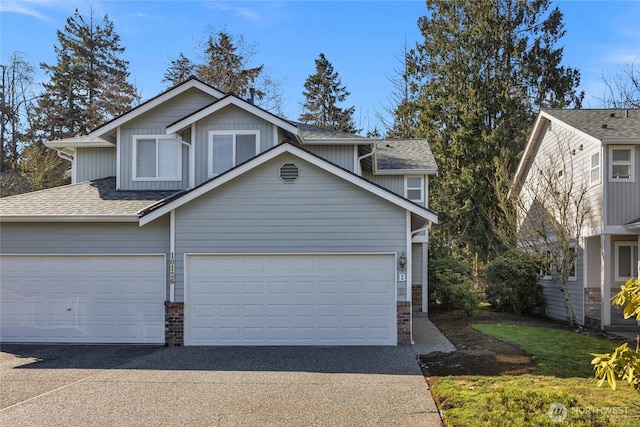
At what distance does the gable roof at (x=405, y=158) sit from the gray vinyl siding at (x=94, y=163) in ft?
28.1

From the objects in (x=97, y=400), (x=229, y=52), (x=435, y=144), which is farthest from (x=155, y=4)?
(x=229, y=52)

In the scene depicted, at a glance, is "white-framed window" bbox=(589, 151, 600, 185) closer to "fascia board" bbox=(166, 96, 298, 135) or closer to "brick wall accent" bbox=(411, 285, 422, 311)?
"brick wall accent" bbox=(411, 285, 422, 311)

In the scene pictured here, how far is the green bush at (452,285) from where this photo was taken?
16750mm

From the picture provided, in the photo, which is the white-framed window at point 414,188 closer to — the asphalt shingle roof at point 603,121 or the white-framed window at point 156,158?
the asphalt shingle roof at point 603,121

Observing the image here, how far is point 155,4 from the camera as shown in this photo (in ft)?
45.5

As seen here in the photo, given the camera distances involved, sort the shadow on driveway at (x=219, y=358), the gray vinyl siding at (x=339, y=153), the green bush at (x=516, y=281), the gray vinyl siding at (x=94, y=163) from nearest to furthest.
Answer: the shadow on driveway at (x=219, y=358)
the gray vinyl siding at (x=339, y=153)
the gray vinyl siding at (x=94, y=163)
the green bush at (x=516, y=281)

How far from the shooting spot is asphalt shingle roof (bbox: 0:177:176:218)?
1220 centimetres

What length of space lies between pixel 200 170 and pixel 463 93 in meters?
20.8

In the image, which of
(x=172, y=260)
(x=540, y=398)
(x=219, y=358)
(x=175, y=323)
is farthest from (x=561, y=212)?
(x=175, y=323)

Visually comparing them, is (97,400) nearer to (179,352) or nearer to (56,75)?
(179,352)

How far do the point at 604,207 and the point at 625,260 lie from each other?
8.50 ft

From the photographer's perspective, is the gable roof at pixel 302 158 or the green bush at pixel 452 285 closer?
the gable roof at pixel 302 158

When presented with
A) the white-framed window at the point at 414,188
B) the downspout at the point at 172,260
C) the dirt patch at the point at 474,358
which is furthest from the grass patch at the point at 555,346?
the downspout at the point at 172,260

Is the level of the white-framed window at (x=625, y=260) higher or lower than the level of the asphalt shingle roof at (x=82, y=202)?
lower
